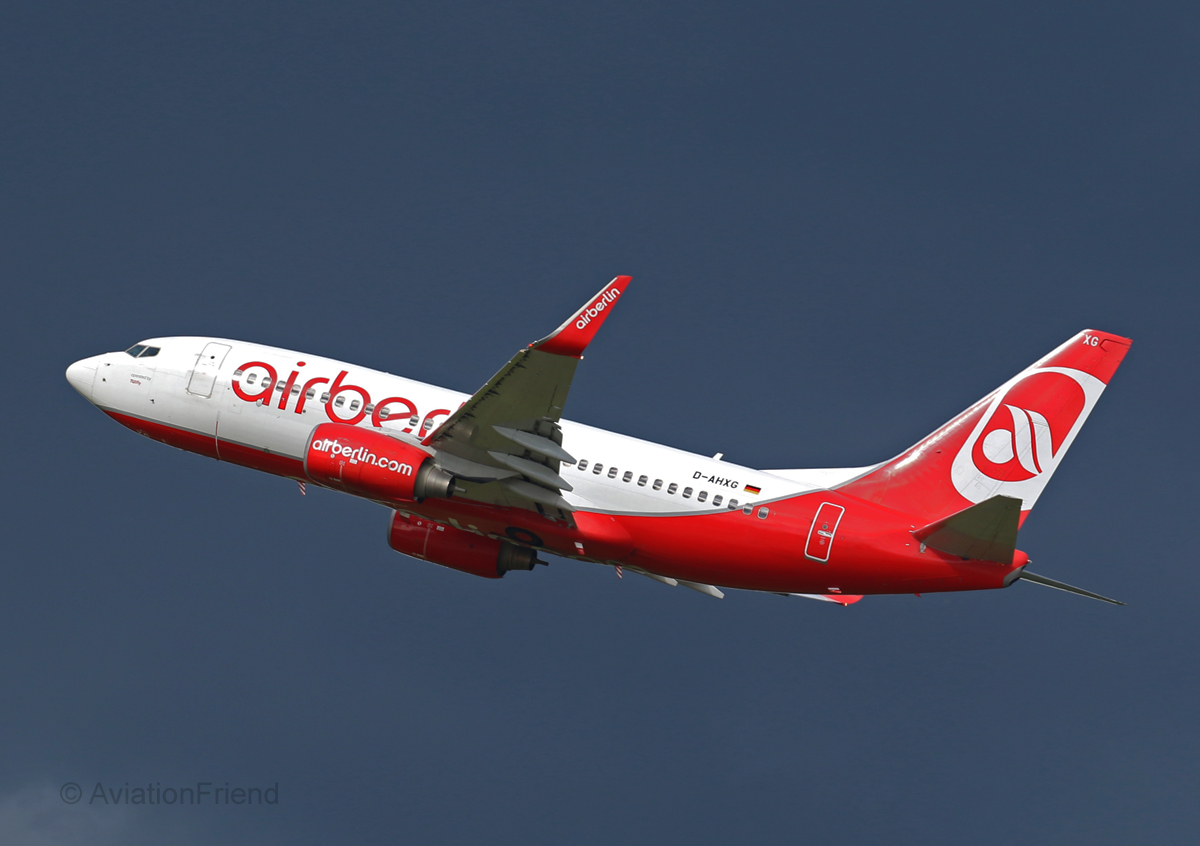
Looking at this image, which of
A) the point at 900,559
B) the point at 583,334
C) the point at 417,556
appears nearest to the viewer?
the point at 583,334

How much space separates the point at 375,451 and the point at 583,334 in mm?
8359

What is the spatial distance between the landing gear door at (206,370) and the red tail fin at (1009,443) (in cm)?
2115

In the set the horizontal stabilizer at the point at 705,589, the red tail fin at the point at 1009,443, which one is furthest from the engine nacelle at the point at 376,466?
the red tail fin at the point at 1009,443

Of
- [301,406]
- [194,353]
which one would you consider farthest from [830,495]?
[194,353]

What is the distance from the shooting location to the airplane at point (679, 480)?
134 feet

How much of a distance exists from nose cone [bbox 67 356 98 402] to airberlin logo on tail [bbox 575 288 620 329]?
68.8ft

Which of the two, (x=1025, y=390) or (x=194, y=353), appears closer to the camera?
(x=1025, y=390)

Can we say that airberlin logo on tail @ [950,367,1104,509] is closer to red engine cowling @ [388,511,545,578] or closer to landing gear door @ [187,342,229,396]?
red engine cowling @ [388,511,545,578]

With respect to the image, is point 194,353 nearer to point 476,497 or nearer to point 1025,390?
point 476,497

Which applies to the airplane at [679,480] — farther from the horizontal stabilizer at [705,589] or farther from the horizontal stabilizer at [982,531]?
the horizontal stabilizer at [705,589]

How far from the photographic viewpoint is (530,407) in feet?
131

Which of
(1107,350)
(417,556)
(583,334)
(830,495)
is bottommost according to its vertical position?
(417,556)

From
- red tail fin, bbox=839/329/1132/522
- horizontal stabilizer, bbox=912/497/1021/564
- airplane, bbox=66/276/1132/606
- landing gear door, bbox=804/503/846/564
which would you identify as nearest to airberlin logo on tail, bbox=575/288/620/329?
airplane, bbox=66/276/1132/606

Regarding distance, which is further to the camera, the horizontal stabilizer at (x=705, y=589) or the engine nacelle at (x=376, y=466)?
the horizontal stabilizer at (x=705, y=589)
